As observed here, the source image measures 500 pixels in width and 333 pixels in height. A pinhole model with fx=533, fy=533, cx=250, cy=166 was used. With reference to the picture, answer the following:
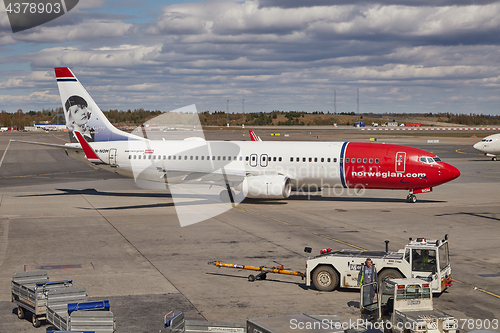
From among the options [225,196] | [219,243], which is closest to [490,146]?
[225,196]

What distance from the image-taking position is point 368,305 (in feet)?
53.0

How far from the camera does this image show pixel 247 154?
4162 centimetres

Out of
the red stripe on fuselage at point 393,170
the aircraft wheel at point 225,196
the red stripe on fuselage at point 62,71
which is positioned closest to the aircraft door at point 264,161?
the aircraft wheel at point 225,196

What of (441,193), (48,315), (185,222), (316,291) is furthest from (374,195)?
(48,315)

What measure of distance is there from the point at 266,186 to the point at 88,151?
13925mm

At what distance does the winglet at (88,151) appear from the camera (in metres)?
39.7

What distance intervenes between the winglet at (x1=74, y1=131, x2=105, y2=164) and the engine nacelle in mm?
11501

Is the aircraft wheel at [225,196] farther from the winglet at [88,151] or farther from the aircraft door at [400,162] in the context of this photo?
the aircraft door at [400,162]

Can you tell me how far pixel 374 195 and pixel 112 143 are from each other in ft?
73.7

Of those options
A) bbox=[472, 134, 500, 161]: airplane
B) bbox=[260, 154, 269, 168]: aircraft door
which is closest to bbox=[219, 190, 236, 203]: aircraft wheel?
bbox=[260, 154, 269, 168]: aircraft door

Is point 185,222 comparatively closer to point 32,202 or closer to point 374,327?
point 32,202

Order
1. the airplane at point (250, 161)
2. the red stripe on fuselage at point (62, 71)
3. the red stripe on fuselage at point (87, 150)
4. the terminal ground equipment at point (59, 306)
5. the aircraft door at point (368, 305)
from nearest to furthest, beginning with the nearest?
the terminal ground equipment at point (59, 306) < the aircraft door at point (368, 305) < the airplane at point (250, 161) < the red stripe on fuselage at point (87, 150) < the red stripe on fuselage at point (62, 71)

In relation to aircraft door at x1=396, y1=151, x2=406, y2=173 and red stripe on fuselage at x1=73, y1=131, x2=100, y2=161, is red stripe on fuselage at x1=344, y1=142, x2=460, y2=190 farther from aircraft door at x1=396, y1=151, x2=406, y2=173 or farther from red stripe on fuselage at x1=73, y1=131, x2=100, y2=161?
red stripe on fuselage at x1=73, y1=131, x2=100, y2=161

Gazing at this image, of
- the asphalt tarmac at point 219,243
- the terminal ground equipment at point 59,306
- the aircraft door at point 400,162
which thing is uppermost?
the aircraft door at point 400,162
